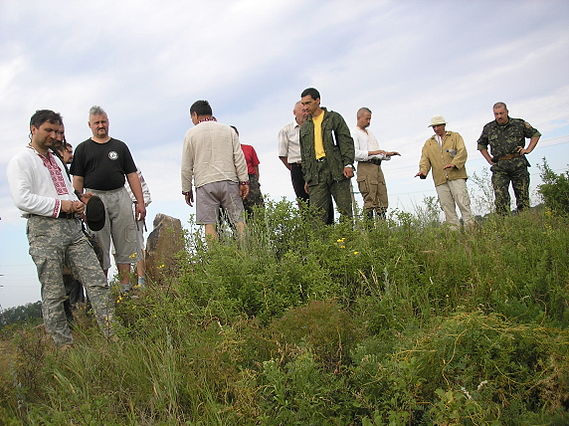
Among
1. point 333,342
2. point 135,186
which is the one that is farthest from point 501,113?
point 333,342

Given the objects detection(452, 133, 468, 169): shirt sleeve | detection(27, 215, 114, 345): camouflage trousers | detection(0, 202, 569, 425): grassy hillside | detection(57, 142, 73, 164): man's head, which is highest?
detection(57, 142, 73, 164): man's head

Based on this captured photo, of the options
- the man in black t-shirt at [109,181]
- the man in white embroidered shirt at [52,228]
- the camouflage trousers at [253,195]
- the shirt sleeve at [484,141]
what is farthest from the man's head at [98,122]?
the shirt sleeve at [484,141]

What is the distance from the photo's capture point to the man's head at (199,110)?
7051 millimetres

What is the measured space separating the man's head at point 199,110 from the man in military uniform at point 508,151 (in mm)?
4702

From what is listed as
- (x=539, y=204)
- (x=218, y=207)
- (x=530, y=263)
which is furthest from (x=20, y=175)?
(x=539, y=204)

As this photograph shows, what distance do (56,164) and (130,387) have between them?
2445mm

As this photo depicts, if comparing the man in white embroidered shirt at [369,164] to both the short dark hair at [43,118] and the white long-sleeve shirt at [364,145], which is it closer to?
the white long-sleeve shirt at [364,145]

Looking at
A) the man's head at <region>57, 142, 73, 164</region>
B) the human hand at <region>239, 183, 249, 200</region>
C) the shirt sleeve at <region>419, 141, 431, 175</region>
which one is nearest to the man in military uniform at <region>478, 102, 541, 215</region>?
the shirt sleeve at <region>419, 141, 431, 175</region>

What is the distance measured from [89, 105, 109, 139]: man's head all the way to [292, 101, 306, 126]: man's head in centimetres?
287

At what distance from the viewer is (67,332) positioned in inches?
197

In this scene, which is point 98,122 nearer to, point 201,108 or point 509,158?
point 201,108

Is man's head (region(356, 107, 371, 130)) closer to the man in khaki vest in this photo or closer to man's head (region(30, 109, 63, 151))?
the man in khaki vest

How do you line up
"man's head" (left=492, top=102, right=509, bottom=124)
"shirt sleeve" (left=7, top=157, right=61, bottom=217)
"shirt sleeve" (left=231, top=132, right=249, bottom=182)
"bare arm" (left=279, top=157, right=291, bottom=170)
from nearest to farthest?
"shirt sleeve" (left=7, top=157, right=61, bottom=217)
"shirt sleeve" (left=231, top=132, right=249, bottom=182)
"bare arm" (left=279, top=157, right=291, bottom=170)
"man's head" (left=492, top=102, right=509, bottom=124)

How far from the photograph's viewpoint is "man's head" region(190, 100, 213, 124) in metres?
7.05
